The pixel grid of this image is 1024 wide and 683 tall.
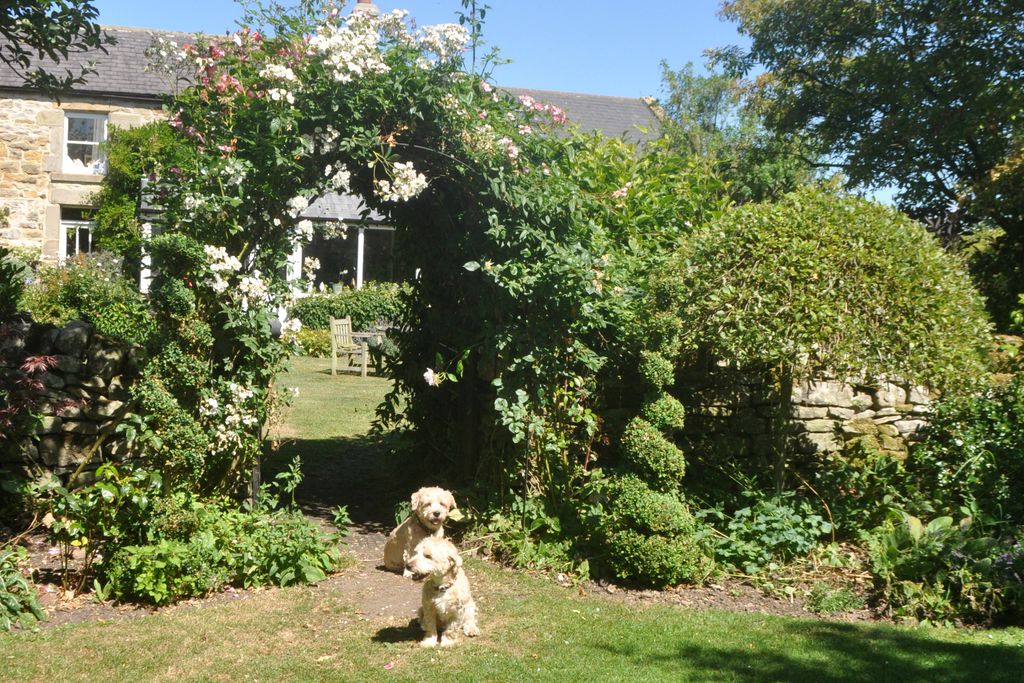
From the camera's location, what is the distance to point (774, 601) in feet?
19.3

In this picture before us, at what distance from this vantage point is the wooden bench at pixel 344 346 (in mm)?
16797

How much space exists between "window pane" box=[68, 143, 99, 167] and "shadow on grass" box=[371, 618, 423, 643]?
59.1 feet

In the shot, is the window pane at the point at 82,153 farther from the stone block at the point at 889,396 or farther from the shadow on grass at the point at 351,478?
the stone block at the point at 889,396

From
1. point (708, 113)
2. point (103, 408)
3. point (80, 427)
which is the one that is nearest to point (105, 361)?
point (103, 408)

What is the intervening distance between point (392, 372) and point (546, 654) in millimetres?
4037

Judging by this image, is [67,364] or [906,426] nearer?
[67,364]

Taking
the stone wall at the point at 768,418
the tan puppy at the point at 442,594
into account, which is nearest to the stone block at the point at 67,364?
the tan puppy at the point at 442,594

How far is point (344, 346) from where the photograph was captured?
17453mm

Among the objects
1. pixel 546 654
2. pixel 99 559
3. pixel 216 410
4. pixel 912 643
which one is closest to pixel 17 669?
pixel 99 559

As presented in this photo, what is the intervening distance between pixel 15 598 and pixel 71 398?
1908 millimetres

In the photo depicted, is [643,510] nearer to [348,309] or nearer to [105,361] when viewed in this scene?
[105,361]

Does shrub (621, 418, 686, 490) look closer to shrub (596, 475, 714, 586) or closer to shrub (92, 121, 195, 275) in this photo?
shrub (596, 475, 714, 586)

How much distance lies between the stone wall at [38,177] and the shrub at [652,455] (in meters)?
16.7

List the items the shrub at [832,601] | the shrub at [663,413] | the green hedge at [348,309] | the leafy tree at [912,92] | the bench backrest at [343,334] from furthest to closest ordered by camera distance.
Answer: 1. the green hedge at [348,309]
2. the bench backrest at [343,334]
3. the leafy tree at [912,92]
4. the shrub at [663,413]
5. the shrub at [832,601]
